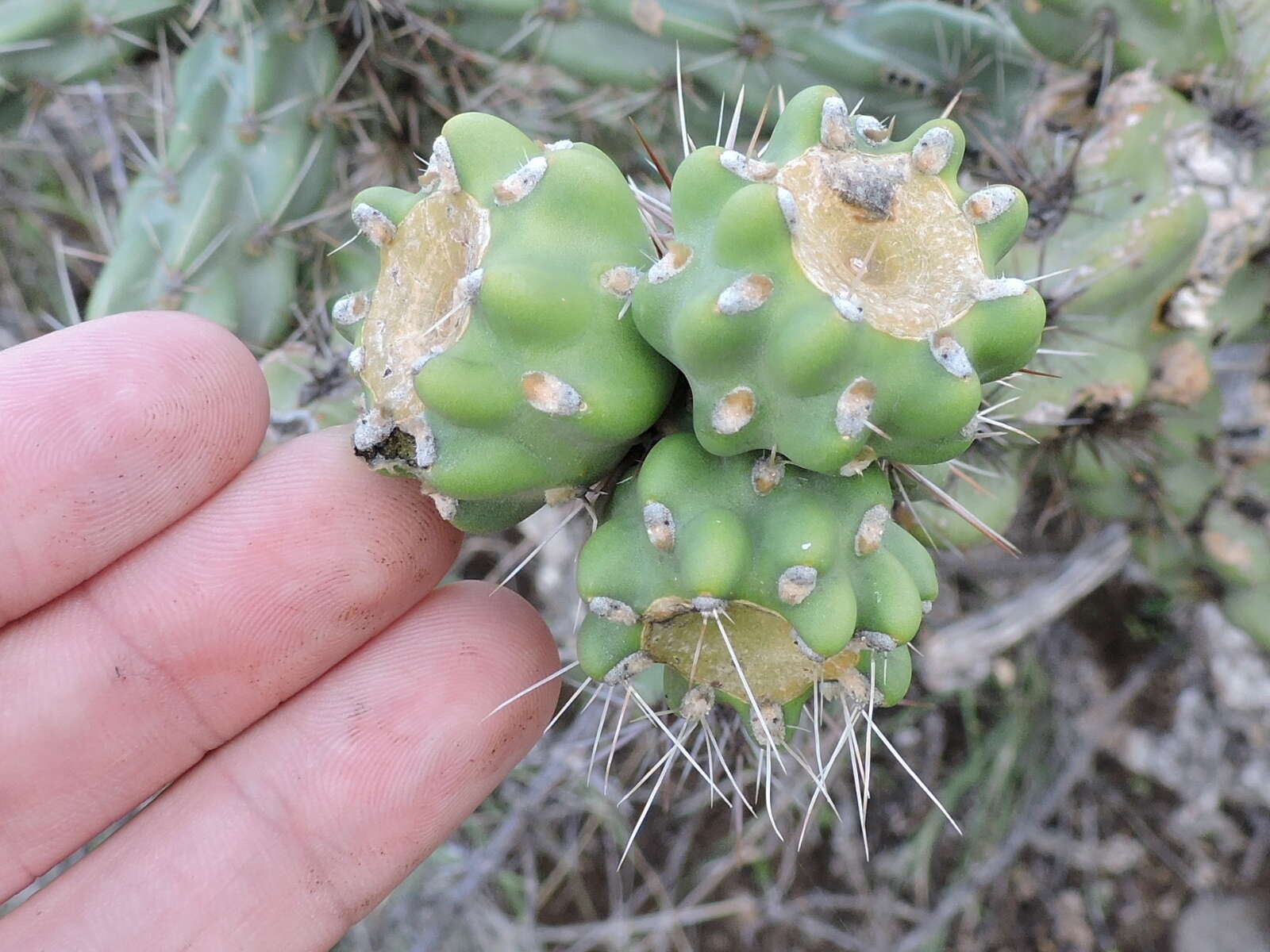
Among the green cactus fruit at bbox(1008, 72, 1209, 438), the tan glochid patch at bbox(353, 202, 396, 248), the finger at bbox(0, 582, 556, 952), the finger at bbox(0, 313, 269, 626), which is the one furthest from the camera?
the green cactus fruit at bbox(1008, 72, 1209, 438)

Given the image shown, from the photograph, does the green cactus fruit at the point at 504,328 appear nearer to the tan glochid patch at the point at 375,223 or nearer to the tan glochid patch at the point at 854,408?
the tan glochid patch at the point at 375,223

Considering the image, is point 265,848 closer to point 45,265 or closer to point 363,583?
point 363,583

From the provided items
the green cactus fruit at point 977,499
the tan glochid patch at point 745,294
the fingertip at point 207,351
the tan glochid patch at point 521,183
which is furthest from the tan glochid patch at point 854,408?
the fingertip at point 207,351

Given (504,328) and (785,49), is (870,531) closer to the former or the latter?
A: (504,328)

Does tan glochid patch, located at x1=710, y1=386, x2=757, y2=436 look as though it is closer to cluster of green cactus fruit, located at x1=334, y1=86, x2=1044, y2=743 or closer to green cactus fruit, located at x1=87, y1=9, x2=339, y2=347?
cluster of green cactus fruit, located at x1=334, y1=86, x2=1044, y2=743

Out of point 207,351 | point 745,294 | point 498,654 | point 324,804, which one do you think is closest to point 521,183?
point 745,294

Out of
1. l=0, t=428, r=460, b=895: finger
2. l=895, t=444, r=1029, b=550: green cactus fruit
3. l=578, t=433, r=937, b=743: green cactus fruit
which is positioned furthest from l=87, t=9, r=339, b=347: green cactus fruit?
l=895, t=444, r=1029, b=550: green cactus fruit
